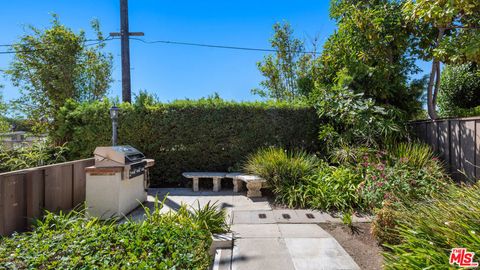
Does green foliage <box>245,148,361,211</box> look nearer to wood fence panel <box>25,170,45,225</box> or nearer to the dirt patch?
the dirt patch

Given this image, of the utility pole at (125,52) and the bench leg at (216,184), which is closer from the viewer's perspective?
the bench leg at (216,184)

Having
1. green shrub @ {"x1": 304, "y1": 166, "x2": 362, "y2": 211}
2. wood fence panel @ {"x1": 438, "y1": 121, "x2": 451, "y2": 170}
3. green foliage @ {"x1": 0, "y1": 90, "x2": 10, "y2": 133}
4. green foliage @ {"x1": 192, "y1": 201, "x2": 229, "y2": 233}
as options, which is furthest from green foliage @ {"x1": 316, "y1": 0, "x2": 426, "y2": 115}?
green foliage @ {"x1": 0, "y1": 90, "x2": 10, "y2": 133}

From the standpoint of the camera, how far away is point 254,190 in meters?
5.93

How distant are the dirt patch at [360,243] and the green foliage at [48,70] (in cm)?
1023

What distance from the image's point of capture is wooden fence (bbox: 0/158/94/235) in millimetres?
3186

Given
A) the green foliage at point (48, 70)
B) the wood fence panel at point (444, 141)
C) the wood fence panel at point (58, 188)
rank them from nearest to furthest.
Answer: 1. the wood fence panel at point (58, 188)
2. the wood fence panel at point (444, 141)
3. the green foliage at point (48, 70)

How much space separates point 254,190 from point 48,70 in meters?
9.35

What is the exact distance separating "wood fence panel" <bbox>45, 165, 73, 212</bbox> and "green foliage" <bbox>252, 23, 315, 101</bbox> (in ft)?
27.4

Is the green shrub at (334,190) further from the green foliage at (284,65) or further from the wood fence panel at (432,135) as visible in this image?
the green foliage at (284,65)

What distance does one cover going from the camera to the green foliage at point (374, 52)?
6.16 m

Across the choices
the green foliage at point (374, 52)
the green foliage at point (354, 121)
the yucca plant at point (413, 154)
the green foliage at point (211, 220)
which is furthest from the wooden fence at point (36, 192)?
the green foliage at point (374, 52)

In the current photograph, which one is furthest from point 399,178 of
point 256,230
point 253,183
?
point 253,183

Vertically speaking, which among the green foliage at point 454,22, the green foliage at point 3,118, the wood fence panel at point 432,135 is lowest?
the wood fence panel at point 432,135

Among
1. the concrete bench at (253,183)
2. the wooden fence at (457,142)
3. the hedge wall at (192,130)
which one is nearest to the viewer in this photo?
the wooden fence at (457,142)
